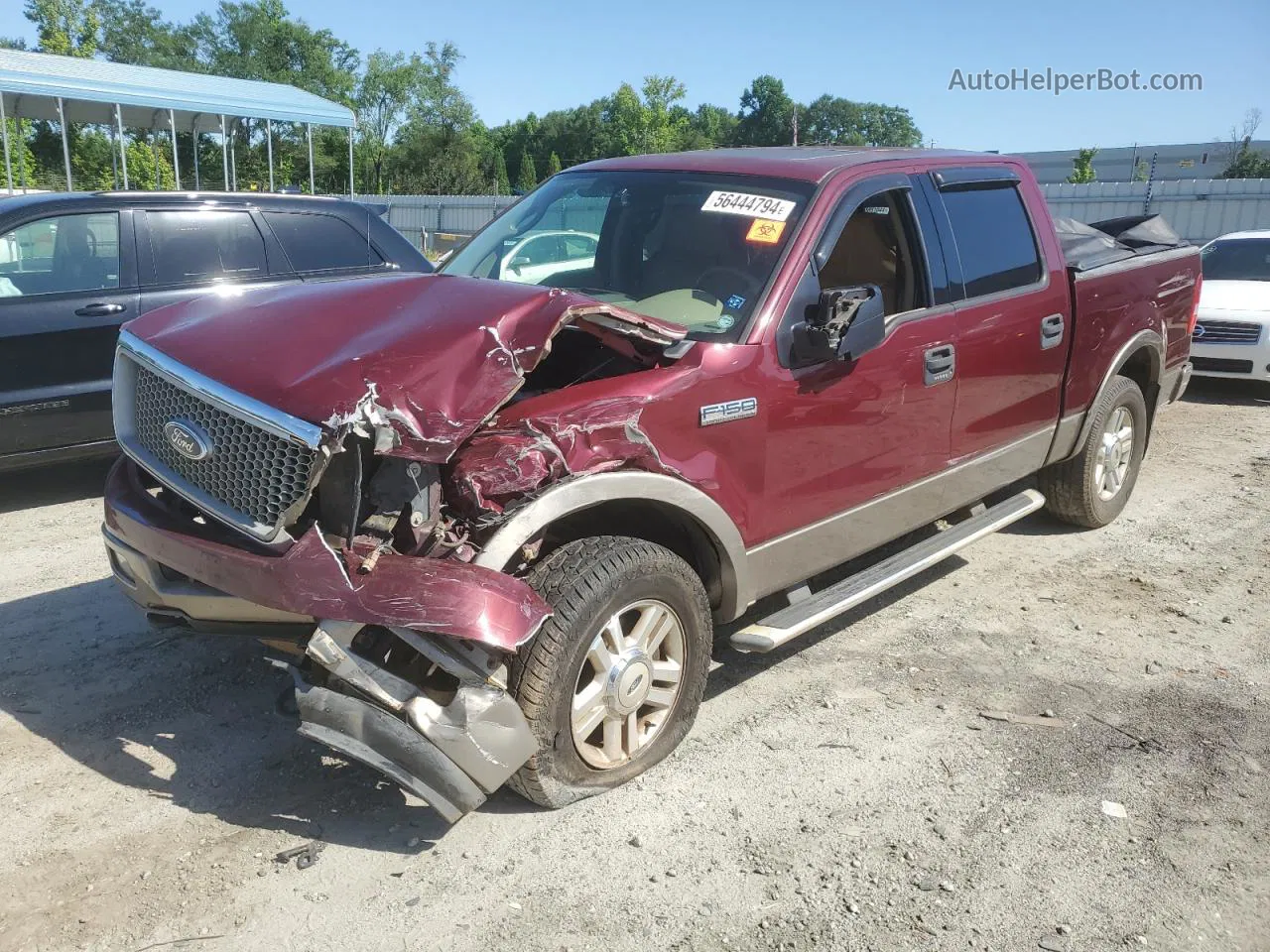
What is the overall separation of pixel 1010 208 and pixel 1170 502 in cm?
293

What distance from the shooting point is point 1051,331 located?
4.95 meters

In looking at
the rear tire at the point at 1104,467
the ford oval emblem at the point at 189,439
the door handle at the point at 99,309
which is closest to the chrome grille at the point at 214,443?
the ford oval emblem at the point at 189,439

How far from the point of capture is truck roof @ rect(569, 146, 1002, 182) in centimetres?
398

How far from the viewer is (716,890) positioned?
2.83 meters

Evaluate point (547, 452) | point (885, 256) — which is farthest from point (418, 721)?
point (885, 256)

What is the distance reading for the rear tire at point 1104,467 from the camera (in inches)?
223

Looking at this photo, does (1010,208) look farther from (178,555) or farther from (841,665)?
(178,555)

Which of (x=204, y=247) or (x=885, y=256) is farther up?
(x=885, y=256)

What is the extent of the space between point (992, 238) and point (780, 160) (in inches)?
49.0

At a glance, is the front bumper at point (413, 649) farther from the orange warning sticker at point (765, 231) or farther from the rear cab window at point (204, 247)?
the rear cab window at point (204, 247)

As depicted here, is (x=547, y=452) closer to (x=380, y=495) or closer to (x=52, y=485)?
(x=380, y=495)

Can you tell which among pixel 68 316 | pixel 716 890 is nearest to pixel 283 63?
pixel 68 316

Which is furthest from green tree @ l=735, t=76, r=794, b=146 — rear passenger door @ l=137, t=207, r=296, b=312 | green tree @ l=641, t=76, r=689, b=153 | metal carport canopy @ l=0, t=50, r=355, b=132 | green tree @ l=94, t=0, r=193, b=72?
rear passenger door @ l=137, t=207, r=296, b=312

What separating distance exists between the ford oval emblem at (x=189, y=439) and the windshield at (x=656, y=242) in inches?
61.8
